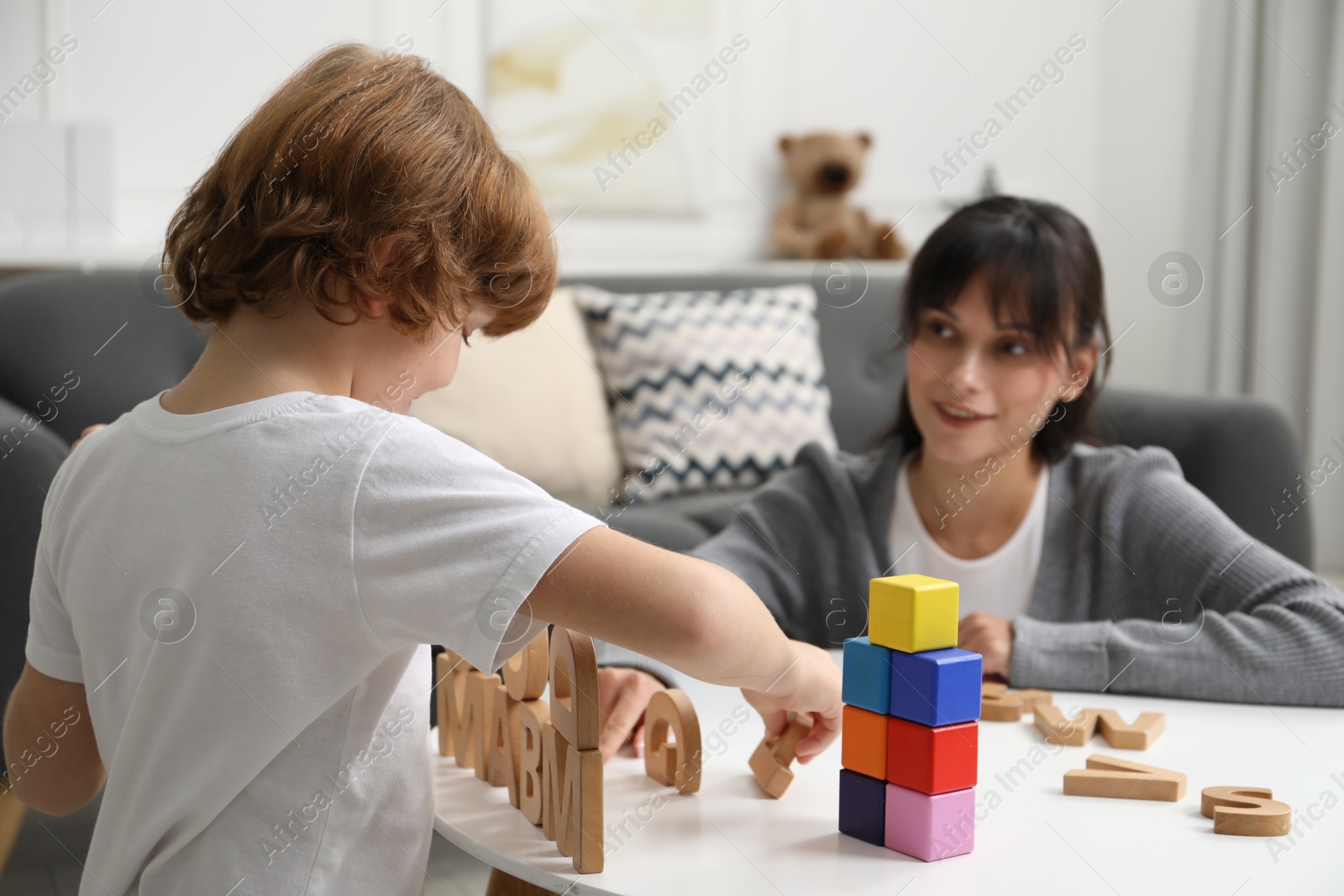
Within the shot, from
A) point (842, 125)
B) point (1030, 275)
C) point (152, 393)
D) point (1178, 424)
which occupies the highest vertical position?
point (842, 125)

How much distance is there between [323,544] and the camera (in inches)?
25.1

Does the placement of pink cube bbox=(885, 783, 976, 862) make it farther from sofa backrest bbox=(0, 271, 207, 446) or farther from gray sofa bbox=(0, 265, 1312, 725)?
sofa backrest bbox=(0, 271, 207, 446)

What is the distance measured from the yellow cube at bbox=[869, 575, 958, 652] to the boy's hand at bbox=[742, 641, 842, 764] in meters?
0.05

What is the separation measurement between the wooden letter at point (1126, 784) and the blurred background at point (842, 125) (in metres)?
2.06

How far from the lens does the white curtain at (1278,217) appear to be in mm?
3408

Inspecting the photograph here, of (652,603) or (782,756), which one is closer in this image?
(652,603)

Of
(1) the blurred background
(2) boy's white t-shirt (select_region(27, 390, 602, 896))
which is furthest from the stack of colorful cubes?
(1) the blurred background

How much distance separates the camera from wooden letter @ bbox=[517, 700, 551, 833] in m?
0.77

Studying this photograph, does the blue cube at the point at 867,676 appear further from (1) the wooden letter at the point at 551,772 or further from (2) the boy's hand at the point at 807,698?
(1) the wooden letter at the point at 551,772

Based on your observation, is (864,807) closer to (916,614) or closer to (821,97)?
(916,614)

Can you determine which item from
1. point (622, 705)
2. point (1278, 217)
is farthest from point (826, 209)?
point (622, 705)

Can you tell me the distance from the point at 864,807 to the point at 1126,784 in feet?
0.69

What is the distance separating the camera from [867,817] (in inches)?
29.1

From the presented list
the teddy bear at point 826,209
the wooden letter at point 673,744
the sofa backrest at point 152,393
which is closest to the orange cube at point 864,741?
the wooden letter at point 673,744
